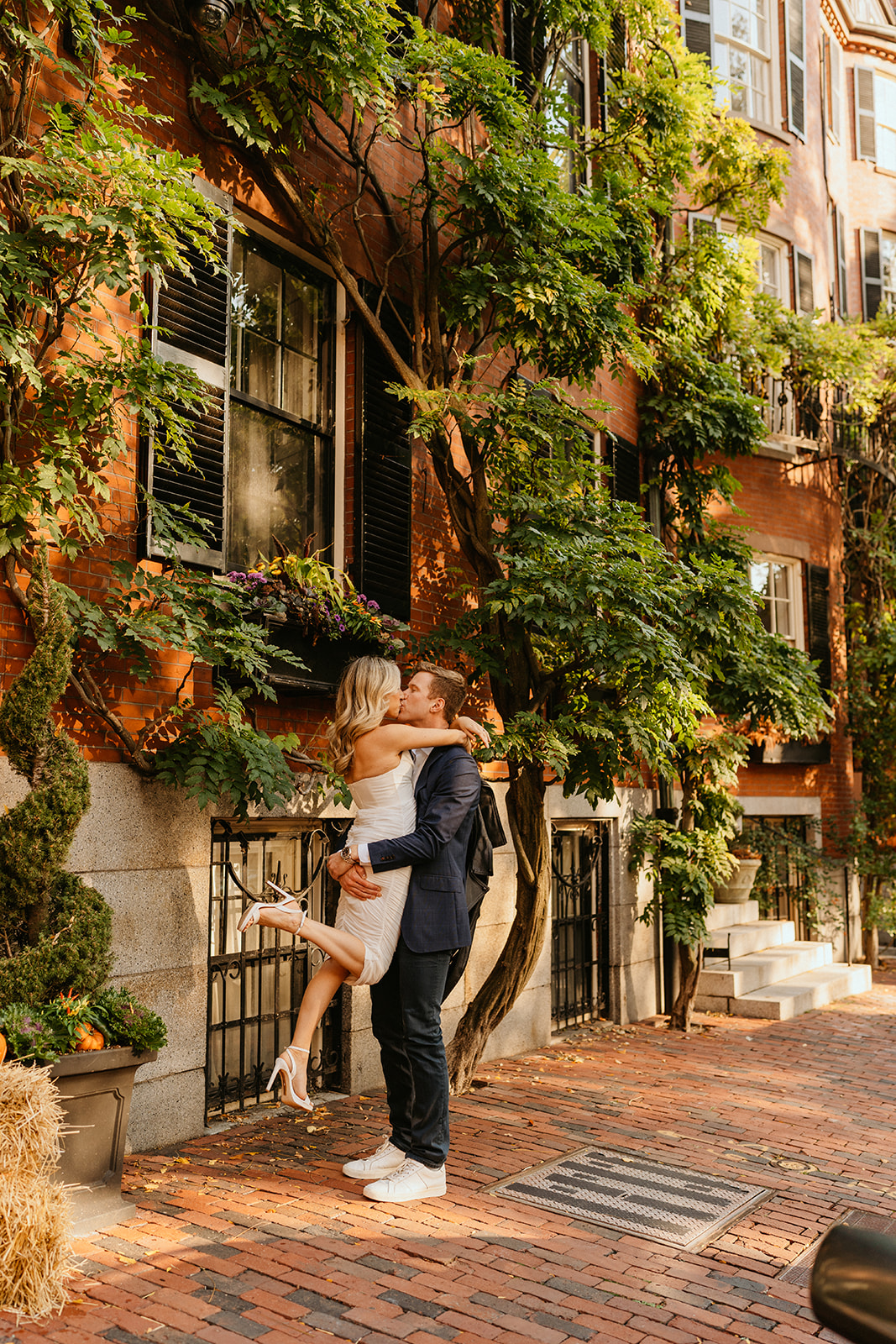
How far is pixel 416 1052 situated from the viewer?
4695 millimetres

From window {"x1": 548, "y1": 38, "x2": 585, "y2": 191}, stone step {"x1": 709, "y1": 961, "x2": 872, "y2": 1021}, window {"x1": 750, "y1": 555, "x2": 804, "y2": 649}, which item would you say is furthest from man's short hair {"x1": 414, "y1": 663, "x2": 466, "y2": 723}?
window {"x1": 750, "y1": 555, "x2": 804, "y2": 649}

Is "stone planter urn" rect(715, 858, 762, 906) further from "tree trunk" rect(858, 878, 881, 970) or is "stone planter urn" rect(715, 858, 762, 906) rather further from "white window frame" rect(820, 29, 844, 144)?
"white window frame" rect(820, 29, 844, 144)

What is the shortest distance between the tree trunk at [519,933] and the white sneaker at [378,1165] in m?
1.95

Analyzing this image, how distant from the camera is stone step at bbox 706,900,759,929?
11625 mm

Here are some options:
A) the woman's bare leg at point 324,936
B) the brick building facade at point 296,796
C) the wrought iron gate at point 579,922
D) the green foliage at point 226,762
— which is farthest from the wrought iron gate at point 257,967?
the wrought iron gate at point 579,922

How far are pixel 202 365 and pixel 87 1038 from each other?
3.67 meters

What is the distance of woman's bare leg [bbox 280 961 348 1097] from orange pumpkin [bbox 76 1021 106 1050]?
2.60 ft

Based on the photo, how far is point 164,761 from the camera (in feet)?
17.8

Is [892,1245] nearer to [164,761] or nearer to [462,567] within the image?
[164,761]

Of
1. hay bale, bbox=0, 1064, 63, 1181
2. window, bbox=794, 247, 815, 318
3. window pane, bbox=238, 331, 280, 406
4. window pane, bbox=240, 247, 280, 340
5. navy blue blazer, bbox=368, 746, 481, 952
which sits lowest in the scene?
hay bale, bbox=0, 1064, 63, 1181

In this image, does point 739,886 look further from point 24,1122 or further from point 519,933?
point 24,1122

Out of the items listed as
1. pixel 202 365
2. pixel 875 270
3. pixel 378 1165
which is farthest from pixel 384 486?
pixel 875 270

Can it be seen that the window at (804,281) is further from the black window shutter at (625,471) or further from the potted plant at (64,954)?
the potted plant at (64,954)

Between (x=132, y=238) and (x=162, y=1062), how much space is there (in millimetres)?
3906
